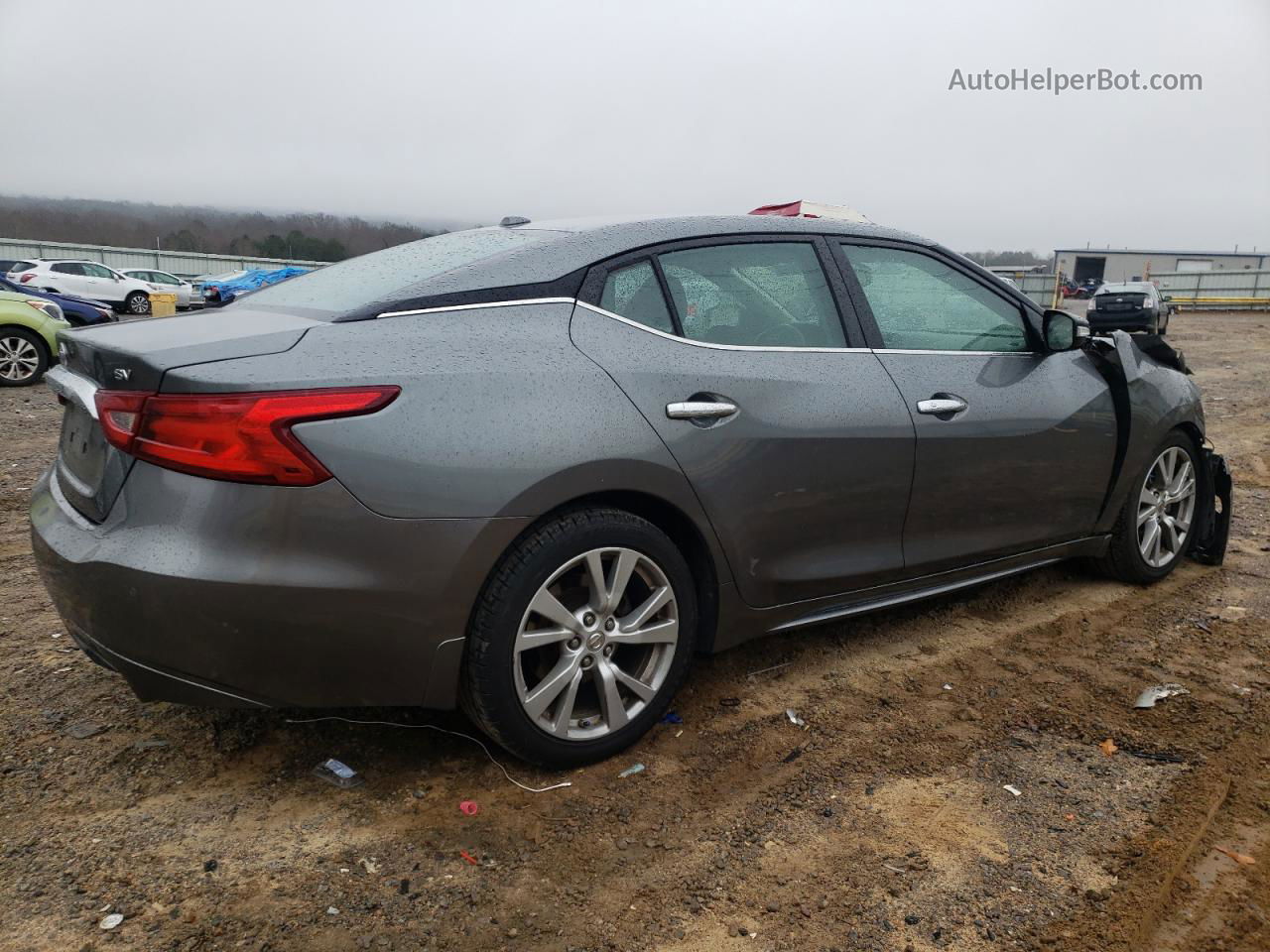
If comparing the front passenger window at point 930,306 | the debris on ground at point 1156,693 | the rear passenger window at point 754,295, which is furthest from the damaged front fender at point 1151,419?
the rear passenger window at point 754,295

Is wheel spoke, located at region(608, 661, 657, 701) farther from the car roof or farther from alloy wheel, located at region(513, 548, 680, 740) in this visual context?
the car roof

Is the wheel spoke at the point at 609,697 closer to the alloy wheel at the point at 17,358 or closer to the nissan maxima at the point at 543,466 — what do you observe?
the nissan maxima at the point at 543,466

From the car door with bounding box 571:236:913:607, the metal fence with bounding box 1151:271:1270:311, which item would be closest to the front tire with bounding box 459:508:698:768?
the car door with bounding box 571:236:913:607

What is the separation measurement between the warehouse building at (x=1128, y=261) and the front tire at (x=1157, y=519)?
78.2 m

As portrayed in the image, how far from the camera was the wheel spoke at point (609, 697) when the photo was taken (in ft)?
8.79

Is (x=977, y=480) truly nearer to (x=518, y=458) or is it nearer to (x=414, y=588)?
(x=518, y=458)

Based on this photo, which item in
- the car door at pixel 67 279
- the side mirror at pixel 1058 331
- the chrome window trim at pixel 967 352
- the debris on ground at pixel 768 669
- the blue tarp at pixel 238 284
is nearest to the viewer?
the chrome window trim at pixel 967 352

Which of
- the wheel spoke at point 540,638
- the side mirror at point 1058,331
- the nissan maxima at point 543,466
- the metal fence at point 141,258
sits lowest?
the wheel spoke at point 540,638

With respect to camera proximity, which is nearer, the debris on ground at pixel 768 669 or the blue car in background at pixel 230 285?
the debris on ground at pixel 768 669

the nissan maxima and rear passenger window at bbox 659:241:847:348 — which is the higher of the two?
rear passenger window at bbox 659:241:847:348

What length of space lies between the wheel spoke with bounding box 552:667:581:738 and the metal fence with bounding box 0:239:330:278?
43.2 meters

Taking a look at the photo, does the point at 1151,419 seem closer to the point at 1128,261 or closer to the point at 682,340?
the point at 682,340

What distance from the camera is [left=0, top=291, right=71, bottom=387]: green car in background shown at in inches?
417

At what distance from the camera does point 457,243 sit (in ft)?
10.3
